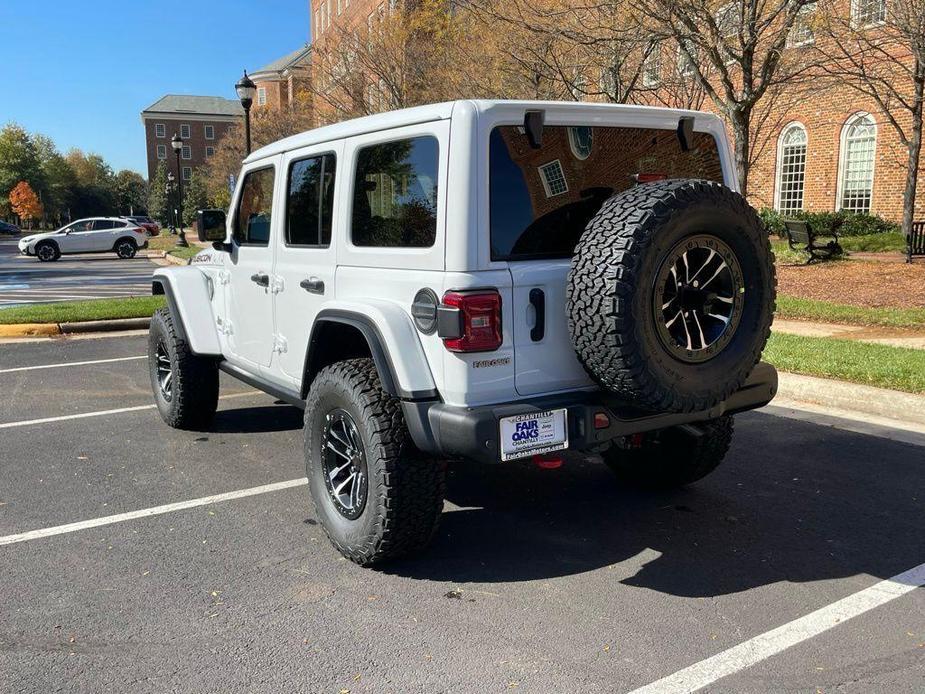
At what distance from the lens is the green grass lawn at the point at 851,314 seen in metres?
10.2

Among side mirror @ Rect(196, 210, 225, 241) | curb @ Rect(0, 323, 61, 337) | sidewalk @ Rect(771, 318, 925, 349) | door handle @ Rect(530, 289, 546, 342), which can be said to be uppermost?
side mirror @ Rect(196, 210, 225, 241)

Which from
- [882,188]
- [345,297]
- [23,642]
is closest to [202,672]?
[23,642]

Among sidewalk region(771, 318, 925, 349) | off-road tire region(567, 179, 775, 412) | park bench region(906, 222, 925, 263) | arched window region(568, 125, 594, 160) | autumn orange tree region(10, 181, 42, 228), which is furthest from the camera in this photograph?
autumn orange tree region(10, 181, 42, 228)

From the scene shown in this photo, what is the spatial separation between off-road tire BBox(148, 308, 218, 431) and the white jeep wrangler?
208 cm

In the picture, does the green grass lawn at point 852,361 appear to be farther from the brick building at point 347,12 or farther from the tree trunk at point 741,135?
the brick building at point 347,12

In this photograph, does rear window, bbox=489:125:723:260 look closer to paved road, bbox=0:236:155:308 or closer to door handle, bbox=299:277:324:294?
door handle, bbox=299:277:324:294

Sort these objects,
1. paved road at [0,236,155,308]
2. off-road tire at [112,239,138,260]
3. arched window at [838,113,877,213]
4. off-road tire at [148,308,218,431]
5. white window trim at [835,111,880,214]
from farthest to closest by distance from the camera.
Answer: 1. off-road tire at [112,239,138,260]
2. arched window at [838,113,877,213]
3. white window trim at [835,111,880,214]
4. paved road at [0,236,155,308]
5. off-road tire at [148,308,218,431]

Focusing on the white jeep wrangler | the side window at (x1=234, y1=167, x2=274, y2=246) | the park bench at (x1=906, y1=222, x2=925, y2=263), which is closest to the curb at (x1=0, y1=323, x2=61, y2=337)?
the side window at (x1=234, y1=167, x2=274, y2=246)

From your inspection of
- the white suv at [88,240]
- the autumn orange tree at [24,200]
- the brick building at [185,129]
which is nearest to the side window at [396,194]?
the white suv at [88,240]

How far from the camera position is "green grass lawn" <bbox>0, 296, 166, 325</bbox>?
451 inches

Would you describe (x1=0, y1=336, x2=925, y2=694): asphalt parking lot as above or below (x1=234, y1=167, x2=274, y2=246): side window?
below

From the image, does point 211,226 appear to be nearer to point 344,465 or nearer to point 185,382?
point 185,382

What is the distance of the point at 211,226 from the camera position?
212 inches

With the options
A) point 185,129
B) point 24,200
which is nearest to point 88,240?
point 24,200
